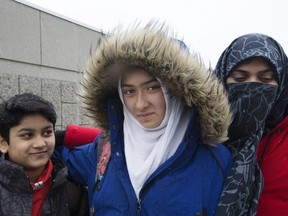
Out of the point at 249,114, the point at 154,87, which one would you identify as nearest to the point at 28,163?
the point at 154,87

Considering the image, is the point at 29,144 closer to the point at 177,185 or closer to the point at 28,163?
the point at 28,163

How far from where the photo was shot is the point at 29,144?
1664 mm

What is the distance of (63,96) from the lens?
14.6ft

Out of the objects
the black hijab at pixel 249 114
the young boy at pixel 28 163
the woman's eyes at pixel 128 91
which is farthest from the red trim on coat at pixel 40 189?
the black hijab at pixel 249 114

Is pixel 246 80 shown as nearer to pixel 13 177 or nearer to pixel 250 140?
pixel 250 140

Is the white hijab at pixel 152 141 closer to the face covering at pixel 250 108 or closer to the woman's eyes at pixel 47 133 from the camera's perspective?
the face covering at pixel 250 108

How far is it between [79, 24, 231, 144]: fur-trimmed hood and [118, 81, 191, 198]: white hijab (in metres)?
0.09

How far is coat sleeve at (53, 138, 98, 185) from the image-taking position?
184 cm

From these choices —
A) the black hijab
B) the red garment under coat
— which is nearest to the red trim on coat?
the black hijab

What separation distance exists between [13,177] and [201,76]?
1060mm

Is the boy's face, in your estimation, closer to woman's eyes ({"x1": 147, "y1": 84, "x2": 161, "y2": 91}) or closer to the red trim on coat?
the red trim on coat

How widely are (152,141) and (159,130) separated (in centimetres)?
7

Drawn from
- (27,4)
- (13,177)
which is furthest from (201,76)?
(27,4)

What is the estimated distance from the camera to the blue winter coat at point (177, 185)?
57.4 inches
